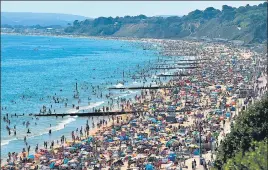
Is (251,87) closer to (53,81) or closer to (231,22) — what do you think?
(53,81)

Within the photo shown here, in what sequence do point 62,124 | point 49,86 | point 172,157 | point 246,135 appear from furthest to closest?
point 49,86 < point 62,124 < point 172,157 < point 246,135

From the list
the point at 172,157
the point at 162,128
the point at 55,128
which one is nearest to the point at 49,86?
the point at 55,128

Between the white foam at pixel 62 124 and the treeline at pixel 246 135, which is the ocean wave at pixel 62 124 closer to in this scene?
the white foam at pixel 62 124

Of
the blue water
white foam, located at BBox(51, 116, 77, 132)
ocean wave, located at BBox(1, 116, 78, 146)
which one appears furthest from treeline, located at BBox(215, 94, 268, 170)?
white foam, located at BBox(51, 116, 77, 132)

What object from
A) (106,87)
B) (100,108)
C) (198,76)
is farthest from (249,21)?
(100,108)

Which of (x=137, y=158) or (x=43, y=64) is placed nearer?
(x=137, y=158)

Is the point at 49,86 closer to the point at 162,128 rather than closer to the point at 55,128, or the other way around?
the point at 55,128

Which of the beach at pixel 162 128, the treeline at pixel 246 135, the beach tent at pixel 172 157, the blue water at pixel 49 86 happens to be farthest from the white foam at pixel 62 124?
the treeline at pixel 246 135

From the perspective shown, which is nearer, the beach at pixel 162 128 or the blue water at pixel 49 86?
the beach at pixel 162 128

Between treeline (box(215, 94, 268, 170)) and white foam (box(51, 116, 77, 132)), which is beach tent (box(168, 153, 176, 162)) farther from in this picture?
white foam (box(51, 116, 77, 132))
